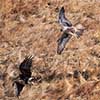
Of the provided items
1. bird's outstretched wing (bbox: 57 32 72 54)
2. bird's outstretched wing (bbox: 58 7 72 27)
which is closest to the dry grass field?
bird's outstretched wing (bbox: 57 32 72 54)

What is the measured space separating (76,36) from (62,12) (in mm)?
911

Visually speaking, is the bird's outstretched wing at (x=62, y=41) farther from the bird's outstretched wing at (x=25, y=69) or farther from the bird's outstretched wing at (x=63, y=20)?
the bird's outstretched wing at (x=25, y=69)

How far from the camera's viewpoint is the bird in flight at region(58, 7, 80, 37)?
9.96m

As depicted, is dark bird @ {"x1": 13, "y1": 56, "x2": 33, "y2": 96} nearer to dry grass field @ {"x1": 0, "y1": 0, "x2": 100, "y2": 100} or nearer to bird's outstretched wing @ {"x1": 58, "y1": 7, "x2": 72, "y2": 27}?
dry grass field @ {"x1": 0, "y1": 0, "x2": 100, "y2": 100}

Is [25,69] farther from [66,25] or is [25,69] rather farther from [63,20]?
[63,20]

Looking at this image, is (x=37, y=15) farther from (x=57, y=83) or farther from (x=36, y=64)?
(x=57, y=83)

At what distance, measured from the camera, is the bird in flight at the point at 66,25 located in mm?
9961

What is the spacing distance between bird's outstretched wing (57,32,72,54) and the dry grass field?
9 centimetres

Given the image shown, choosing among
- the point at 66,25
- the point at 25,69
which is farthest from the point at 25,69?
the point at 66,25

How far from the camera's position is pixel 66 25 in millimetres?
10172

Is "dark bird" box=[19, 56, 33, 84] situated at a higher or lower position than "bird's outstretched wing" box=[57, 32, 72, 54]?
lower

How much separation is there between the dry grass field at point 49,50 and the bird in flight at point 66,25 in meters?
0.15

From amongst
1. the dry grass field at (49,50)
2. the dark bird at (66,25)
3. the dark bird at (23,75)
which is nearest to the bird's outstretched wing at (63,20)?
the dark bird at (66,25)

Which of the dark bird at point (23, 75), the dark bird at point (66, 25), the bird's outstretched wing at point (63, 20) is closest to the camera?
the dark bird at point (23, 75)
